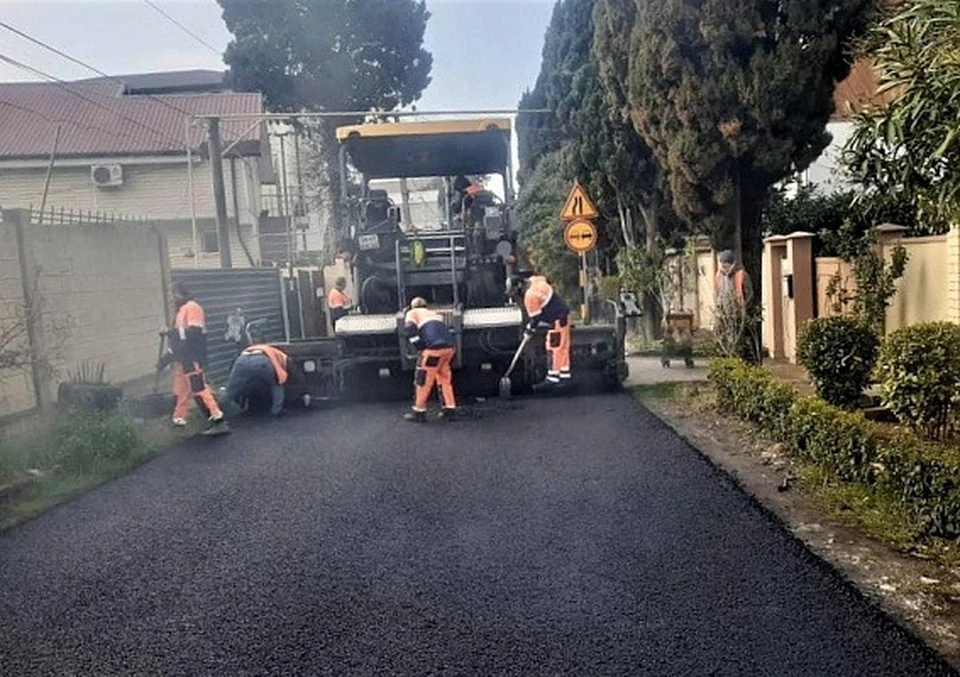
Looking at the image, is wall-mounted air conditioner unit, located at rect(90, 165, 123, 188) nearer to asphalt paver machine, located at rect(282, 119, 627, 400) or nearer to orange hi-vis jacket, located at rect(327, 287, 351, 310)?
orange hi-vis jacket, located at rect(327, 287, 351, 310)

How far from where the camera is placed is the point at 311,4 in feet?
105

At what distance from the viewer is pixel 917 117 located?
211 inches

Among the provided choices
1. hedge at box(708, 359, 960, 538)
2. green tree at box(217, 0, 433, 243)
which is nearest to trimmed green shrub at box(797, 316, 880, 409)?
hedge at box(708, 359, 960, 538)

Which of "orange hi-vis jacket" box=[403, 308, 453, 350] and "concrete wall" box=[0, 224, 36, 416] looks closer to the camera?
"concrete wall" box=[0, 224, 36, 416]

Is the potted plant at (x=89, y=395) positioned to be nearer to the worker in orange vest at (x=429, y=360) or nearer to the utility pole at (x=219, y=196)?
the worker in orange vest at (x=429, y=360)

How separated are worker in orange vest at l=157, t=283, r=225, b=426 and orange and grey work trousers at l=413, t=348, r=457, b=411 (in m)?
1.98

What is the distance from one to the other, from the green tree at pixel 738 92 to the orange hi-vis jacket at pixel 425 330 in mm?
4039

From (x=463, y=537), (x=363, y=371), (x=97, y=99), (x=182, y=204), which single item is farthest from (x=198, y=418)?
(x=97, y=99)

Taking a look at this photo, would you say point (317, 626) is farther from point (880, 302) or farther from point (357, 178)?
point (357, 178)

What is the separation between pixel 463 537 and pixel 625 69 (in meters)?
10.1

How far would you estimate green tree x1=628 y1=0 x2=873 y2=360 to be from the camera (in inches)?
445

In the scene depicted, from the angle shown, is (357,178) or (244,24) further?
(244,24)

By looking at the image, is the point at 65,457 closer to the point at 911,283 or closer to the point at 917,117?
the point at 917,117

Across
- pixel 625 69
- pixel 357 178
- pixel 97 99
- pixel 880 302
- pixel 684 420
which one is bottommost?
pixel 684 420
